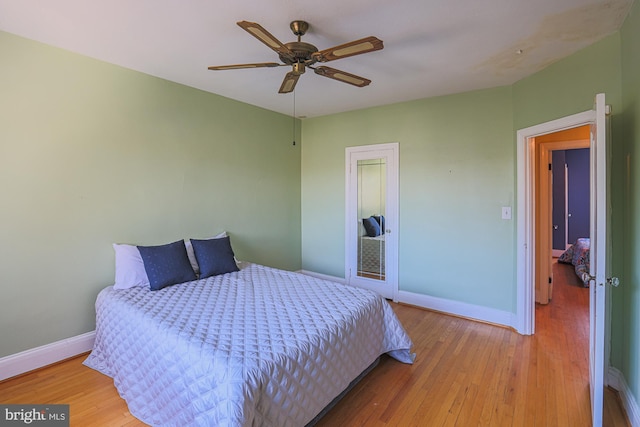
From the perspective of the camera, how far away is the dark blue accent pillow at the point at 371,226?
4.29 metres

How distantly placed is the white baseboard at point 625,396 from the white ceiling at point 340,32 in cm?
239

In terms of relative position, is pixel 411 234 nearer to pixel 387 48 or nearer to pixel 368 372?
pixel 368 372

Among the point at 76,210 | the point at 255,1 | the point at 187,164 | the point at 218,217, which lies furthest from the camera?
the point at 218,217

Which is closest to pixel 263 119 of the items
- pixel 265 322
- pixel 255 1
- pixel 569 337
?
pixel 255 1

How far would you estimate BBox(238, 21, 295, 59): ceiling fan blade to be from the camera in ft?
5.31

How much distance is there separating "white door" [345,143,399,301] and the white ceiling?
1217 mm

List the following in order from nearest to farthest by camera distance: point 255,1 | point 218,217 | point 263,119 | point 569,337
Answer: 1. point 255,1
2. point 569,337
3. point 218,217
4. point 263,119

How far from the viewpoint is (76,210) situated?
2.68 meters

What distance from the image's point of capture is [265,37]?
176 centimetres

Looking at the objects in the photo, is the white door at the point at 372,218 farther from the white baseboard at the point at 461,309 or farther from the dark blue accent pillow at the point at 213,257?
the dark blue accent pillow at the point at 213,257

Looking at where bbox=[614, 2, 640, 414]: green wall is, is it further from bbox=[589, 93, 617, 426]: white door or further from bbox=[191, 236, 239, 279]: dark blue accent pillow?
bbox=[191, 236, 239, 279]: dark blue accent pillow

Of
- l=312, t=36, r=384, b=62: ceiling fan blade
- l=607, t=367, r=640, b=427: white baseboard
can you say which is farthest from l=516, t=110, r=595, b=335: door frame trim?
l=312, t=36, r=384, b=62: ceiling fan blade

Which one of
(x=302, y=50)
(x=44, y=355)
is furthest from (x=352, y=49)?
(x=44, y=355)

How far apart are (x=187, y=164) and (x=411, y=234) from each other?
2.77 m
